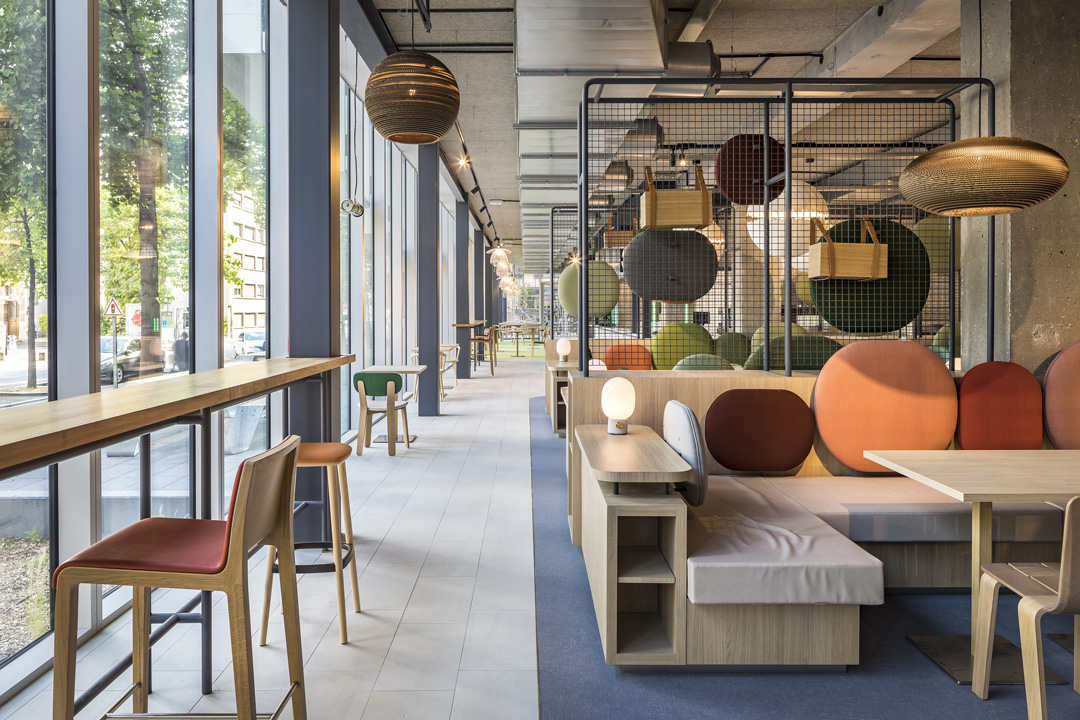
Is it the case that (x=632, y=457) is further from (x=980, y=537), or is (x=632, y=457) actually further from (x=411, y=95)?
(x=411, y=95)

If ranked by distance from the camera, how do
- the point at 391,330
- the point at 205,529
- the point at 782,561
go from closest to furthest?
the point at 205,529 < the point at 782,561 < the point at 391,330

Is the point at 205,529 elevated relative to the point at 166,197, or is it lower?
lower

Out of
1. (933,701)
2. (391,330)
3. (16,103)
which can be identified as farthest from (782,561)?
(391,330)

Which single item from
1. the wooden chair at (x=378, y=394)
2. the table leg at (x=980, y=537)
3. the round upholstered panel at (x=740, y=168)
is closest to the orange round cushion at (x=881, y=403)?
the table leg at (x=980, y=537)

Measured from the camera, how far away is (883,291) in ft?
13.3

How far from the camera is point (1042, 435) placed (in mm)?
3514

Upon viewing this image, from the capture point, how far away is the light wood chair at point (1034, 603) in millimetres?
1878

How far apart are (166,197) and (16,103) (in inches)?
36.5

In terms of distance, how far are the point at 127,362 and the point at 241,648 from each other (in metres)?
1.94

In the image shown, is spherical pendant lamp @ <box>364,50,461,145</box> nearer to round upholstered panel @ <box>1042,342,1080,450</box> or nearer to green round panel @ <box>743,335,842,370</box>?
green round panel @ <box>743,335,842,370</box>

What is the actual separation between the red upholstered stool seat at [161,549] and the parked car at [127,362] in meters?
1.37

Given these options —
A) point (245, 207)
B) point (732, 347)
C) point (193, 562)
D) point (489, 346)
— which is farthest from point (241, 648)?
point (489, 346)

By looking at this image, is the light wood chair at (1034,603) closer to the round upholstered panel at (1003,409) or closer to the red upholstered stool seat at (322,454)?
the round upholstered panel at (1003,409)

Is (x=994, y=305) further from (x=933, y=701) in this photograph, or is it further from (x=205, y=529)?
(x=205, y=529)
